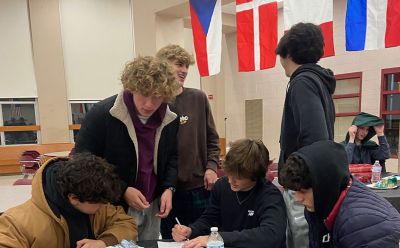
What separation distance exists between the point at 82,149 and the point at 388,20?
9.81ft

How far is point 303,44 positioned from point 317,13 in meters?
1.97

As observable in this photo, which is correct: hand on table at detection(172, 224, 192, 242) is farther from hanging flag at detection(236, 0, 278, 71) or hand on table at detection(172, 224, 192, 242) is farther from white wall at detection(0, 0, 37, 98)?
white wall at detection(0, 0, 37, 98)

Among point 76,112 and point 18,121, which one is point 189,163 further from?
point 18,121

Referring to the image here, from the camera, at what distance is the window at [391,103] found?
4.86m

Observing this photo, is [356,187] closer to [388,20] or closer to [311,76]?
[311,76]

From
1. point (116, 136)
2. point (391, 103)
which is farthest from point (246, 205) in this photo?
point (391, 103)

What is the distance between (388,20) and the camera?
294 cm

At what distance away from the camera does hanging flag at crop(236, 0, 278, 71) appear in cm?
351

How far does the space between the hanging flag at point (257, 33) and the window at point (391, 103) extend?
2490mm

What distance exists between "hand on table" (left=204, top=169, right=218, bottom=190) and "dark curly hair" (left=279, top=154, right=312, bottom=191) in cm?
74

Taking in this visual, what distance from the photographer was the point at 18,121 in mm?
7062

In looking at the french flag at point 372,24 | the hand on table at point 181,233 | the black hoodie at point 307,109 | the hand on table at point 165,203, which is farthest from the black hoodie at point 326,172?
the french flag at point 372,24

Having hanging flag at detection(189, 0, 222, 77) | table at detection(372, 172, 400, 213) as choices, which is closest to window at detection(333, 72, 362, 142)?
hanging flag at detection(189, 0, 222, 77)

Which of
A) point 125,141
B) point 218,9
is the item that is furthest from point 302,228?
point 218,9
